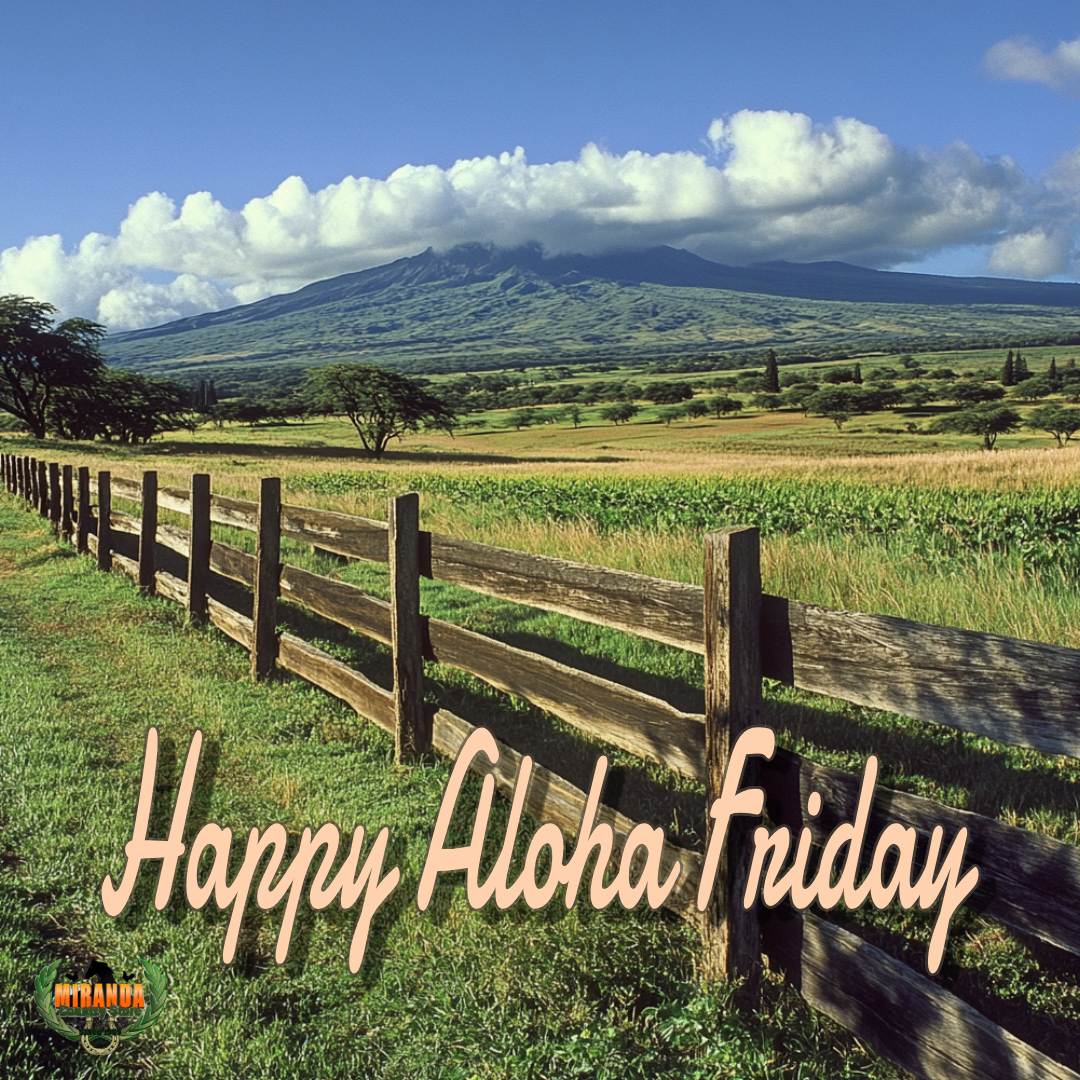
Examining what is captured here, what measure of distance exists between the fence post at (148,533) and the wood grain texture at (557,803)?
6642mm

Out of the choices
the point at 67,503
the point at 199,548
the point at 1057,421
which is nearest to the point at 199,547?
the point at 199,548

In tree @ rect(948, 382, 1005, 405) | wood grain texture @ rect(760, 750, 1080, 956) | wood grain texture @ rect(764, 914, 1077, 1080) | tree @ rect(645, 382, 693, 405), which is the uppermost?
tree @ rect(645, 382, 693, 405)

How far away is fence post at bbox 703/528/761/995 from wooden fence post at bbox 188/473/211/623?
6.96 m

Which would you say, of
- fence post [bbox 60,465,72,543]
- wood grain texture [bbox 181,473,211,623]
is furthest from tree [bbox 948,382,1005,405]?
wood grain texture [bbox 181,473,211,623]

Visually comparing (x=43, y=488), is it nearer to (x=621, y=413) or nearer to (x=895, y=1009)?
(x=895, y=1009)

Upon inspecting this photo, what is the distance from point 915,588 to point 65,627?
792 cm

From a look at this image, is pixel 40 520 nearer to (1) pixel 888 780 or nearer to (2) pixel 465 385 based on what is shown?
(1) pixel 888 780

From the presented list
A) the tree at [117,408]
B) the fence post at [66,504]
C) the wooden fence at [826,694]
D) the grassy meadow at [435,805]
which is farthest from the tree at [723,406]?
the wooden fence at [826,694]

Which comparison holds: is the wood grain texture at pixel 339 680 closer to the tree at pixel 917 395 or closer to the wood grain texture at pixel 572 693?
the wood grain texture at pixel 572 693

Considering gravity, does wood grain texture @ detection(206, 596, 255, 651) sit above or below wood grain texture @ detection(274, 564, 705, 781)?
below

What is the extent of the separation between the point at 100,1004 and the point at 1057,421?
303 ft

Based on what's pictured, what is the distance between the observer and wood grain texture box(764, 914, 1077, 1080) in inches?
103

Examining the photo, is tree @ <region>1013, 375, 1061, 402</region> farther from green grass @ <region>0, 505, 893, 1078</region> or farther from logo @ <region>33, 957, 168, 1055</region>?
logo @ <region>33, 957, 168, 1055</region>

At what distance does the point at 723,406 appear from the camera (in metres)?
114
